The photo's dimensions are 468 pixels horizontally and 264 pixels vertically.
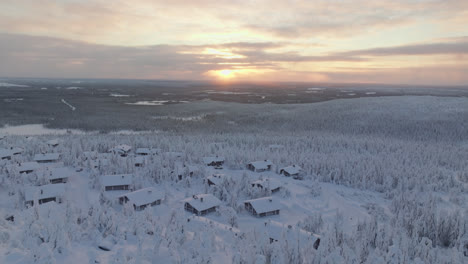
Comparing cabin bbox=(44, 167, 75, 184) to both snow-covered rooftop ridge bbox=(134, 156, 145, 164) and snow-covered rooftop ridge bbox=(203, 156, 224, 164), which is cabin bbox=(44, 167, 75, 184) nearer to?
snow-covered rooftop ridge bbox=(134, 156, 145, 164)

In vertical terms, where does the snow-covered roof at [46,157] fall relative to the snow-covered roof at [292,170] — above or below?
above

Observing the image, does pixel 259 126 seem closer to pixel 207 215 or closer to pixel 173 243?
pixel 207 215

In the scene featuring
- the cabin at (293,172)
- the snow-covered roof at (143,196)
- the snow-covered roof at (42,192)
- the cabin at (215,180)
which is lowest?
the cabin at (293,172)

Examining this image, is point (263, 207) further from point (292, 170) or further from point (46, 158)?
point (46, 158)

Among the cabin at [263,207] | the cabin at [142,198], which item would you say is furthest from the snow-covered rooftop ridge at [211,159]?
the cabin at [263,207]

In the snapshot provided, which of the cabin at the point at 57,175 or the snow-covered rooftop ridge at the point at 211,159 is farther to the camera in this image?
the snow-covered rooftop ridge at the point at 211,159

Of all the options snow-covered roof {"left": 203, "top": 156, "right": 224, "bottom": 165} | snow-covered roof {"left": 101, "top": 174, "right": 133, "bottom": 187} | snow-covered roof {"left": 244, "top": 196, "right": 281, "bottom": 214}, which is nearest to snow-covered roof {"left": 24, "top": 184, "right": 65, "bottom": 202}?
snow-covered roof {"left": 101, "top": 174, "right": 133, "bottom": 187}

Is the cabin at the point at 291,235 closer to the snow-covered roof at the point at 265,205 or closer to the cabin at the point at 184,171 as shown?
the snow-covered roof at the point at 265,205
